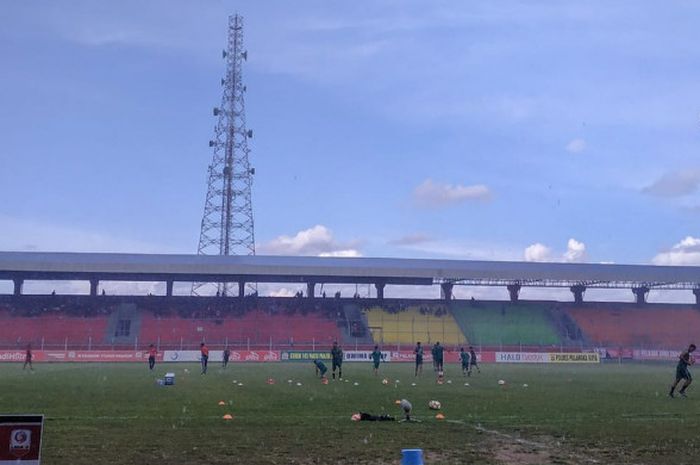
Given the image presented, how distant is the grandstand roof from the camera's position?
71938 mm

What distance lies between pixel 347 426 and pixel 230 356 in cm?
4804

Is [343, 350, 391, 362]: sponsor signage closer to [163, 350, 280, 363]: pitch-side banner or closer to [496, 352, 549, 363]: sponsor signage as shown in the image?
[163, 350, 280, 363]: pitch-side banner

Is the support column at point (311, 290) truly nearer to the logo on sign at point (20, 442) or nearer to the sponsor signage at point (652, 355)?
the sponsor signage at point (652, 355)

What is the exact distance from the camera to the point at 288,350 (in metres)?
65.2

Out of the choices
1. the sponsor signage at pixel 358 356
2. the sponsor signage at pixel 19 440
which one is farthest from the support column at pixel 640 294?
the sponsor signage at pixel 19 440

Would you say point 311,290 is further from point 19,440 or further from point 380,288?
point 19,440

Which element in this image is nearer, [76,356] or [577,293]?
[76,356]

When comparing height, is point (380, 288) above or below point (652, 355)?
above

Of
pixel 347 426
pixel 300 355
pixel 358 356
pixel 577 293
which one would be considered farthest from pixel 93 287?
pixel 347 426

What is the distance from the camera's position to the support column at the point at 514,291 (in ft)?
269

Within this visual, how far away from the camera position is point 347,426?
54.1 feet

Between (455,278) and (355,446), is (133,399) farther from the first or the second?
(455,278)

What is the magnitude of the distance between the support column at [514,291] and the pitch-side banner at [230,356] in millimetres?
29911

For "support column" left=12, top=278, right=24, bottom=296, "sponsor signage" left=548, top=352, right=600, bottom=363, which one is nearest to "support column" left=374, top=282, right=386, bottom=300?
"sponsor signage" left=548, top=352, right=600, bottom=363
